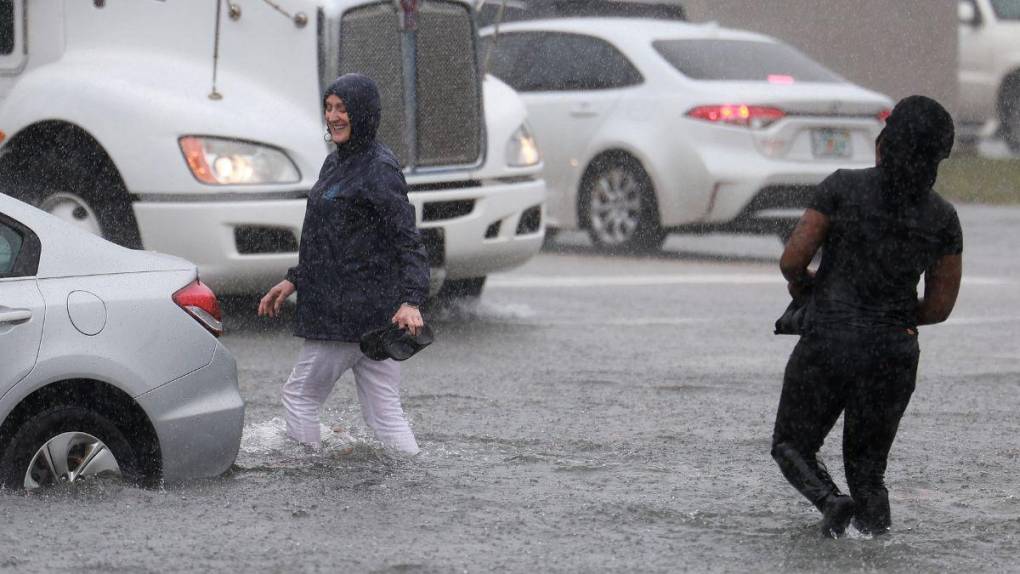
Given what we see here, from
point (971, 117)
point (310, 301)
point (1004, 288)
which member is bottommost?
point (971, 117)

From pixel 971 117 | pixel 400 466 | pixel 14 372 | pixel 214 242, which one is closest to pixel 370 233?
pixel 400 466

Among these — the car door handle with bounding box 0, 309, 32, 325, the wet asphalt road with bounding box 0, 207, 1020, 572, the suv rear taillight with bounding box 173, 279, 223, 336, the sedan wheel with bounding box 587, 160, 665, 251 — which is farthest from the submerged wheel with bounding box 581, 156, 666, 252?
the car door handle with bounding box 0, 309, 32, 325

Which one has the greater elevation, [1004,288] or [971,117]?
[1004,288]

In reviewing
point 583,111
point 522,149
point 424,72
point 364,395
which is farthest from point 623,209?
point 364,395

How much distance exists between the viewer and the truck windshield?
27469 mm

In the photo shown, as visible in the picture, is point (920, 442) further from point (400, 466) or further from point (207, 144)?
point (207, 144)

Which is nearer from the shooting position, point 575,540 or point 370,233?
point 575,540

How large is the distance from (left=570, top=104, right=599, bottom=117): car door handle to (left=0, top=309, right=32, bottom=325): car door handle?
9760mm

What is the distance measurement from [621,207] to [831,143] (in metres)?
1.67

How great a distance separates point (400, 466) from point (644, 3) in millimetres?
14431

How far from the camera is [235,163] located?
1020cm

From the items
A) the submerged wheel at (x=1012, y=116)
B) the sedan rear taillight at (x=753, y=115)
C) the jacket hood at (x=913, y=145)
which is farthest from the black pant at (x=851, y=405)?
the submerged wheel at (x=1012, y=116)

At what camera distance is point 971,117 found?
89.3 feet

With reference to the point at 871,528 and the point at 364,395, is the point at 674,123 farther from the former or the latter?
the point at 871,528
